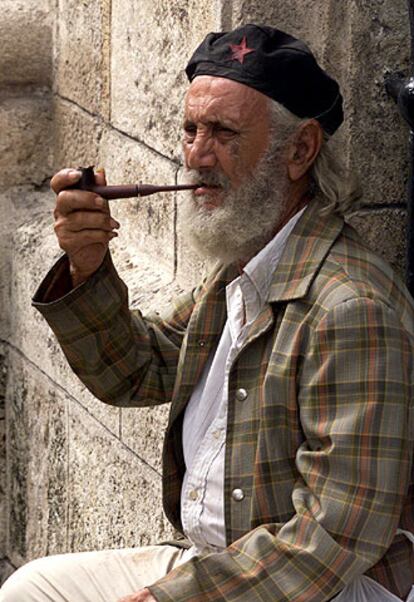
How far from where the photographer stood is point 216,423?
10.3 feet

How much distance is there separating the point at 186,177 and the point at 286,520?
2.30ft

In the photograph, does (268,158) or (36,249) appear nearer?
(268,158)

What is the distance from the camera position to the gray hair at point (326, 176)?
3137 mm

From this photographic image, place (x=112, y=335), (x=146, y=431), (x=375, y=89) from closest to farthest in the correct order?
(x=112, y=335) < (x=375, y=89) < (x=146, y=431)

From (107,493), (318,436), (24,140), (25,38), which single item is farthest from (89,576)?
(25,38)

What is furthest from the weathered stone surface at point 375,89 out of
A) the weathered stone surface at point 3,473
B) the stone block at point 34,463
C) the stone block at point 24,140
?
the weathered stone surface at point 3,473

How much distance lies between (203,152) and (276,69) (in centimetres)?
21

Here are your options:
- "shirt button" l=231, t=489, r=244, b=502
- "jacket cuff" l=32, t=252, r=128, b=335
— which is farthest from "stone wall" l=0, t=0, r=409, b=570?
"shirt button" l=231, t=489, r=244, b=502

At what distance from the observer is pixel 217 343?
130 inches

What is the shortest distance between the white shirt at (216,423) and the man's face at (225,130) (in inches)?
5.7

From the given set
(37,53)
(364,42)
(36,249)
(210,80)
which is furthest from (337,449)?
(37,53)

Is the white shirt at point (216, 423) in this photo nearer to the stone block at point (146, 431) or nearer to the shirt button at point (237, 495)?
the shirt button at point (237, 495)

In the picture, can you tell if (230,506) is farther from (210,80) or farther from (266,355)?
(210,80)

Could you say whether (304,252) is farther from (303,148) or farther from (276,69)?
(276,69)
